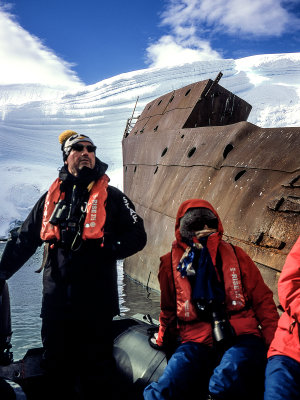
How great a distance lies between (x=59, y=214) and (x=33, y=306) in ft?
19.0

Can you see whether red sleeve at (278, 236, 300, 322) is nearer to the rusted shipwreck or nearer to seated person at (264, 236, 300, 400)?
seated person at (264, 236, 300, 400)

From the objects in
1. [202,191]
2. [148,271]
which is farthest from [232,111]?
[148,271]

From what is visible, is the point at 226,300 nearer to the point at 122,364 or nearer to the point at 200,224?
the point at 200,224

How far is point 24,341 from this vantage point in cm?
525

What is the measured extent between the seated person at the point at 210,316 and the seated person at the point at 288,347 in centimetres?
15

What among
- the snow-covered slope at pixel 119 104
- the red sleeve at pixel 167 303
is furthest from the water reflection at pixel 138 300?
the snow-covered slope at pixel 119 104

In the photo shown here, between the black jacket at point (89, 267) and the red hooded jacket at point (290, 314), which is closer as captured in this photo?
the red hooded jacket at point (290, 314)

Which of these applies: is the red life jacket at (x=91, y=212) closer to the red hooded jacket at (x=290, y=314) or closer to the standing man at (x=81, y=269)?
the standing man at (x=81, y=269)

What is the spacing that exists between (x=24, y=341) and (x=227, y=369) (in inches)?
179

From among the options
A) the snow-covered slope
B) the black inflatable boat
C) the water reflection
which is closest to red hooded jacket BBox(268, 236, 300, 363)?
the black inflatable boat

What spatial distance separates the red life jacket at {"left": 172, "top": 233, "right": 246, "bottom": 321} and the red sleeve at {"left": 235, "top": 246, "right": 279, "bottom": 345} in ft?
0.19

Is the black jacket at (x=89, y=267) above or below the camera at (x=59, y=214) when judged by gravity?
below

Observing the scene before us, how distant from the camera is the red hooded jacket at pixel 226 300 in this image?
2.01 m

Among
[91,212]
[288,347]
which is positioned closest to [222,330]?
[288,347]
